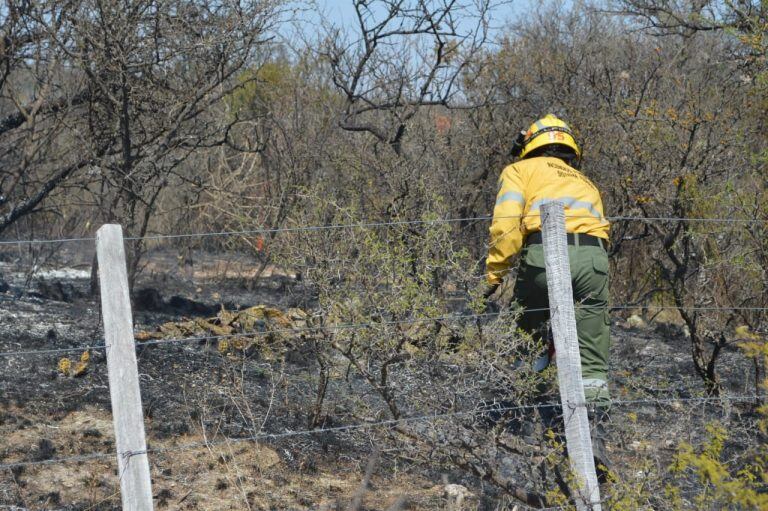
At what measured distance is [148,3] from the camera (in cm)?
623

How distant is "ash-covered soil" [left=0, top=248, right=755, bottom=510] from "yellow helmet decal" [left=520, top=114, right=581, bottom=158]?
1.20 meters

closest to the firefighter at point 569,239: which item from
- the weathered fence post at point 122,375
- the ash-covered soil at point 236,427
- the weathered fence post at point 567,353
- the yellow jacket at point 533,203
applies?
the yellow jacket at point 533,203

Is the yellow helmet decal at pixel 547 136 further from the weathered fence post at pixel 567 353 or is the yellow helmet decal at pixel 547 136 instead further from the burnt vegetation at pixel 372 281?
the weathered fence post at pixel 567 353

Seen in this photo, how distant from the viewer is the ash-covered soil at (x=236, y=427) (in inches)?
172

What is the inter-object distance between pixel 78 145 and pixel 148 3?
→ 138 cm

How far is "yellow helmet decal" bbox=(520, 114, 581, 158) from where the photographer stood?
4898 mm

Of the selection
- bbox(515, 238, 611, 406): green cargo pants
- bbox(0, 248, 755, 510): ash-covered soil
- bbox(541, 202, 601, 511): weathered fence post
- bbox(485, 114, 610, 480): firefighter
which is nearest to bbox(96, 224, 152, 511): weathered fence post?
bbox(0, 248, 755, 510): ash-covered soil

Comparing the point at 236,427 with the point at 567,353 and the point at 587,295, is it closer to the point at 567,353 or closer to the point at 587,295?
the point at 587,295

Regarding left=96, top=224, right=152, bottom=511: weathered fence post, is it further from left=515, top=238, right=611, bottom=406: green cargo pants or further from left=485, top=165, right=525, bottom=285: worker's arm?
left=515, top=238, right=611, bottom=406: green cargo pants

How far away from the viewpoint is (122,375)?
10.1 ft

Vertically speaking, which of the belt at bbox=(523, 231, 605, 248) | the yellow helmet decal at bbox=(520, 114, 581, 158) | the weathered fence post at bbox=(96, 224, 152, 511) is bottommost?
the weathered fence post at bbox=(96, 224, 152, 511)

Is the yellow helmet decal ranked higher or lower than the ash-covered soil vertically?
higher

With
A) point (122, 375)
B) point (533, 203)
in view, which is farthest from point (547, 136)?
point (122, 375)

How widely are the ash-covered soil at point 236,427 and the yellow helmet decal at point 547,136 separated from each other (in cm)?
120
